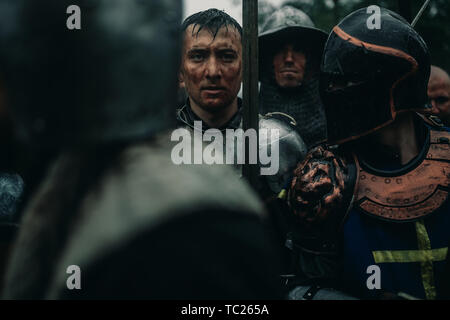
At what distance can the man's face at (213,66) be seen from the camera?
273 centimetres

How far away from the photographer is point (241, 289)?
88cm

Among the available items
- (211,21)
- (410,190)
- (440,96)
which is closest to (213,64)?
(211,21)

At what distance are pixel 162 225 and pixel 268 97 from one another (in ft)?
11.3

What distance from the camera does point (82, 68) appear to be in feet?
3.13

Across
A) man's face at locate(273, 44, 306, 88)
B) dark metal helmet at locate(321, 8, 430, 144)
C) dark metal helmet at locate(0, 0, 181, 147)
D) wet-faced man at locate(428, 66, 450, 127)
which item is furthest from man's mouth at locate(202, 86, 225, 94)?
wet-faced man at locate(428, 66, 450, 127)

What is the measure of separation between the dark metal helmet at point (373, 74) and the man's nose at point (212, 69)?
78 centimetres

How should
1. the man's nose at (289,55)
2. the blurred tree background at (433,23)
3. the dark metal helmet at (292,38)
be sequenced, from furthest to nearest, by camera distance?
1. the blurred tree background at (433,23)
2. the dark metal helmet at (292,38)
3. the man's nose at (289,55)

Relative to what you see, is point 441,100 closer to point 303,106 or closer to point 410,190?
point 303,106

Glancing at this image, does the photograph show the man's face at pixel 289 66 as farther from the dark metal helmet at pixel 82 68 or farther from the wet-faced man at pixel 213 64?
the dark metal helmet at pixel 82 68

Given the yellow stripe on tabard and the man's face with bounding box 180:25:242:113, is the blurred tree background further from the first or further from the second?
the yellow stripe on tabard

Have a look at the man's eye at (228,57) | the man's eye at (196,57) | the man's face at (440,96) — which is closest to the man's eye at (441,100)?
the man's face at (440,96)

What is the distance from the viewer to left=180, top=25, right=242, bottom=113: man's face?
2.73 m

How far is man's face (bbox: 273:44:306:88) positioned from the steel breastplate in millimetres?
2032

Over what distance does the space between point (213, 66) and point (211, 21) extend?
0.31m
